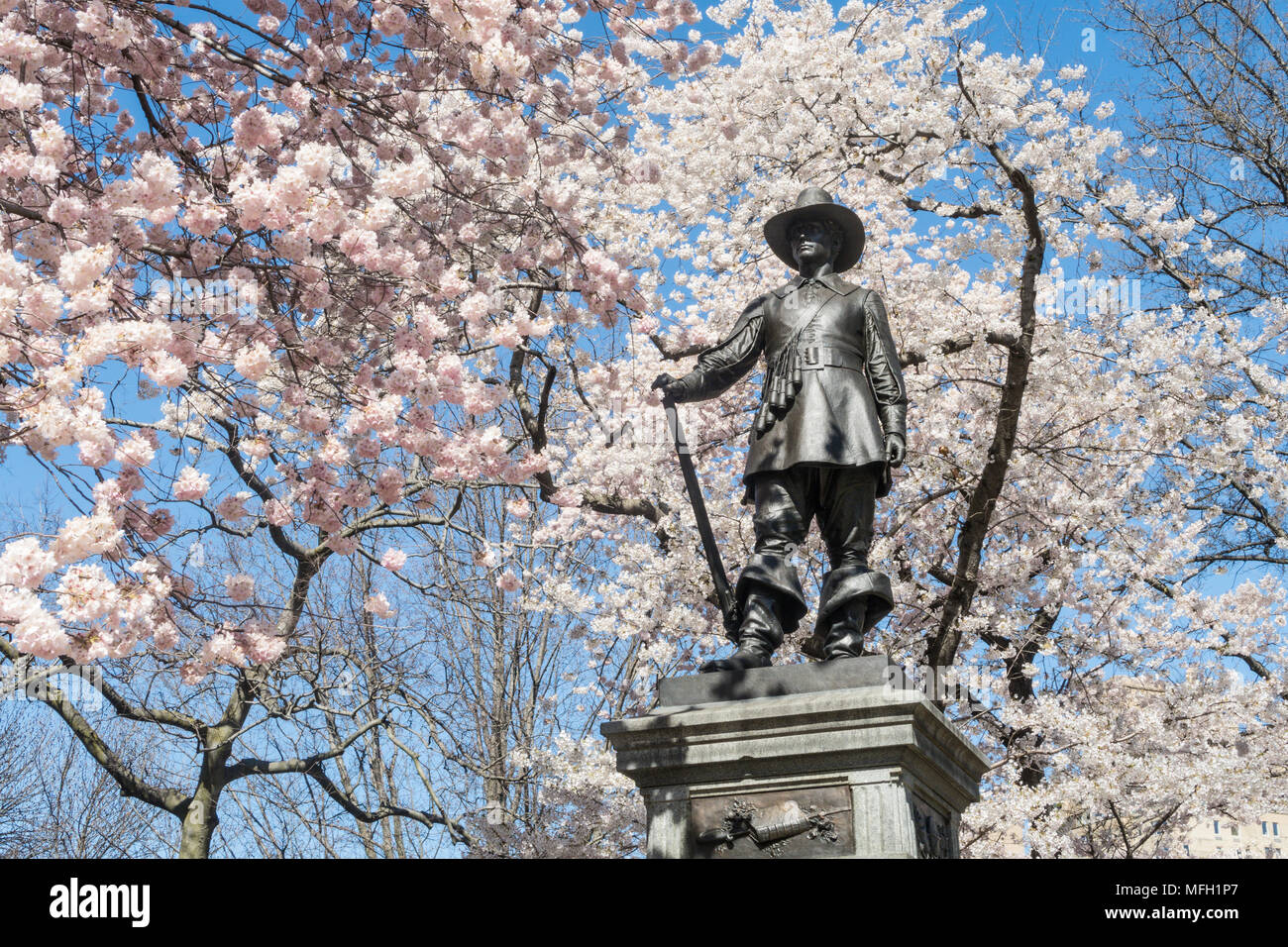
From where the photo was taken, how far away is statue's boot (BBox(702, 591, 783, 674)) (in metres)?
4.50

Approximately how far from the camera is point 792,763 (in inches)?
161

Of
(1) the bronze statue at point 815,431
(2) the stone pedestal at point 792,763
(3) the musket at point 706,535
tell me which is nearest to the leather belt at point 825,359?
(1) the bronze statue at point 815,431

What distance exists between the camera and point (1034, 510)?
10.3 meters

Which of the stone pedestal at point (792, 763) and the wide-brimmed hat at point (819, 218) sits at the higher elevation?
the wide-brimmed hat at point (819, 218)

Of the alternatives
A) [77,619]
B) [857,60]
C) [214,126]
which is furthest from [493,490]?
[77,619]

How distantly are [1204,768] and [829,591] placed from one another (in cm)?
640

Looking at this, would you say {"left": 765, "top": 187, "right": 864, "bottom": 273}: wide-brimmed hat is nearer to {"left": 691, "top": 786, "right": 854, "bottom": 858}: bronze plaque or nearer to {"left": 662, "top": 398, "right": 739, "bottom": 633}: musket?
{"left": 662, "top": 398, "right": 739, "bottom": 633}: musket

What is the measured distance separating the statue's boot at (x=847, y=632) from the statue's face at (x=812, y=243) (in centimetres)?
162

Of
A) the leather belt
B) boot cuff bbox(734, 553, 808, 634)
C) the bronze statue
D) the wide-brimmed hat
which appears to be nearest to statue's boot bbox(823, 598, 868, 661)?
the bronze statue

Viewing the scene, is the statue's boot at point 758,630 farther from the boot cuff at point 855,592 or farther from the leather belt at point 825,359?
the leather belt at point 825,359

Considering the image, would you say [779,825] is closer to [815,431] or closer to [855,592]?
[855,592]

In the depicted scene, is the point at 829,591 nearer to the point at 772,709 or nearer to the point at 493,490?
the point at 772,709

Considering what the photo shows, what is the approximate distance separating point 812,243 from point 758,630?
1.82 metres

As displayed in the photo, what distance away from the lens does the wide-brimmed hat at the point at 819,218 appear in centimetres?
517
